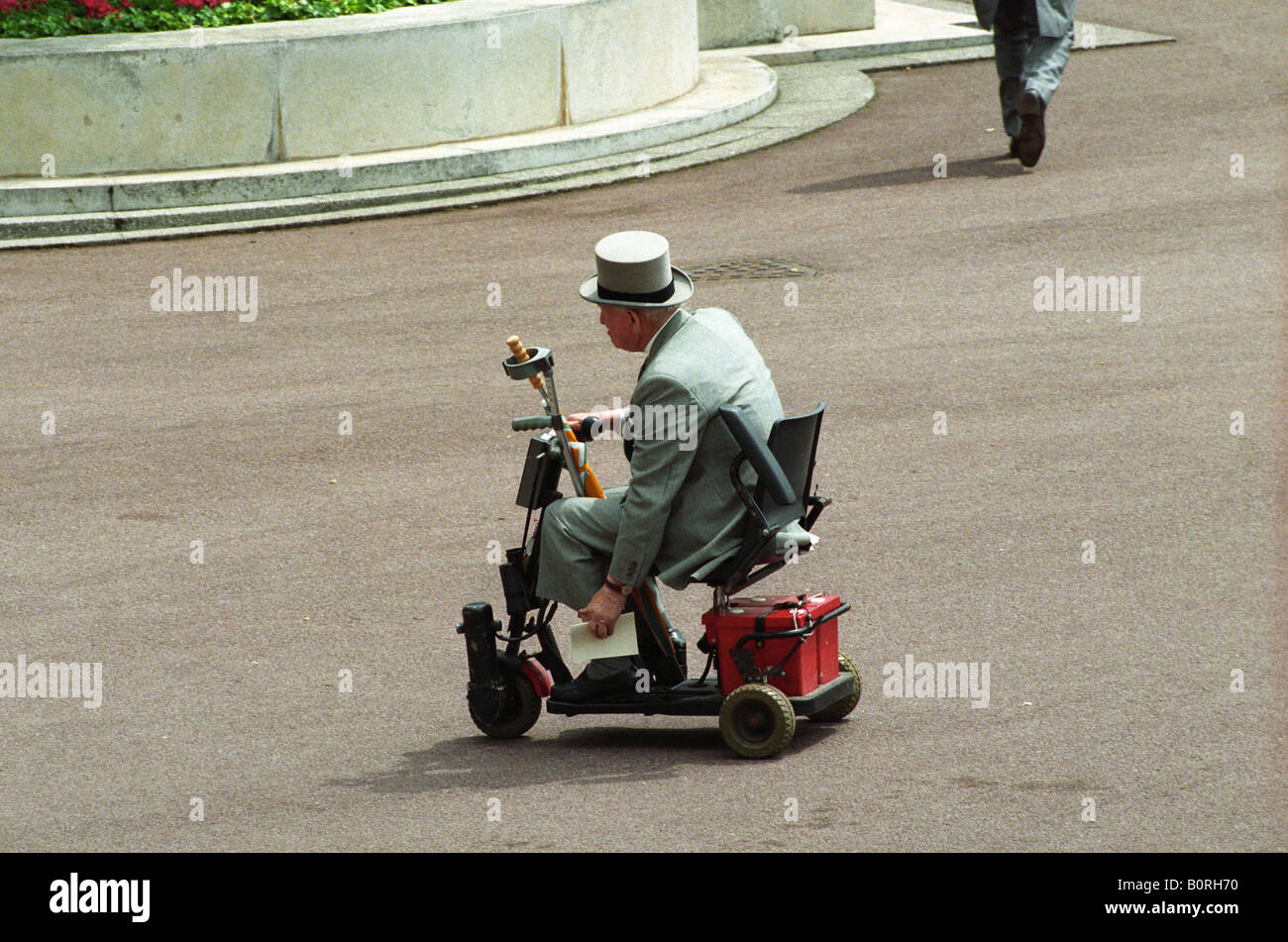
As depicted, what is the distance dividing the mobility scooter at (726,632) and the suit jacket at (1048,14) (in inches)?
378

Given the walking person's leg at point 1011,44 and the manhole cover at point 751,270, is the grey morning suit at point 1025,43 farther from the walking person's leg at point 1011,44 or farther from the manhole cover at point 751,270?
the manhole cover at point 751,270

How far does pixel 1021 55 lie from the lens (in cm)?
1472

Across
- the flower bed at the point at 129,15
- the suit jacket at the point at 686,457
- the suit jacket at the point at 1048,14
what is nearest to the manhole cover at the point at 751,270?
the suit jacket at the point at 1048,14

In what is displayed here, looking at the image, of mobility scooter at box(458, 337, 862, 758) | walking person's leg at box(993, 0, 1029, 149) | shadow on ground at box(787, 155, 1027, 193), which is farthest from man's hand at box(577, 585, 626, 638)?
walking person's leg at box(993, 0, 1029, 149)

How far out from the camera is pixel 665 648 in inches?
224

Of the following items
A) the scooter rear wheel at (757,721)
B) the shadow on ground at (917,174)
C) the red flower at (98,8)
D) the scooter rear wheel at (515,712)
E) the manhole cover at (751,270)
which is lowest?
the manhole cover at (751,270)

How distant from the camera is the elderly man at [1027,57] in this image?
1375 cm

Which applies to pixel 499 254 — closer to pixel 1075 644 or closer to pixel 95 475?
pixel 95 475

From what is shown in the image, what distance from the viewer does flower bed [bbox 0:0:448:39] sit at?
15086 mm

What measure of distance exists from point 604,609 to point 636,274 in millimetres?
1011

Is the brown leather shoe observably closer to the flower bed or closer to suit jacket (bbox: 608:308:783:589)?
the flower bed

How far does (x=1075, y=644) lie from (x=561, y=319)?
5.34 meters

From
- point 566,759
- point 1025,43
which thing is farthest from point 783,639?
point 1025,43

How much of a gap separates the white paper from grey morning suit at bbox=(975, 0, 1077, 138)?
9.37 meters
